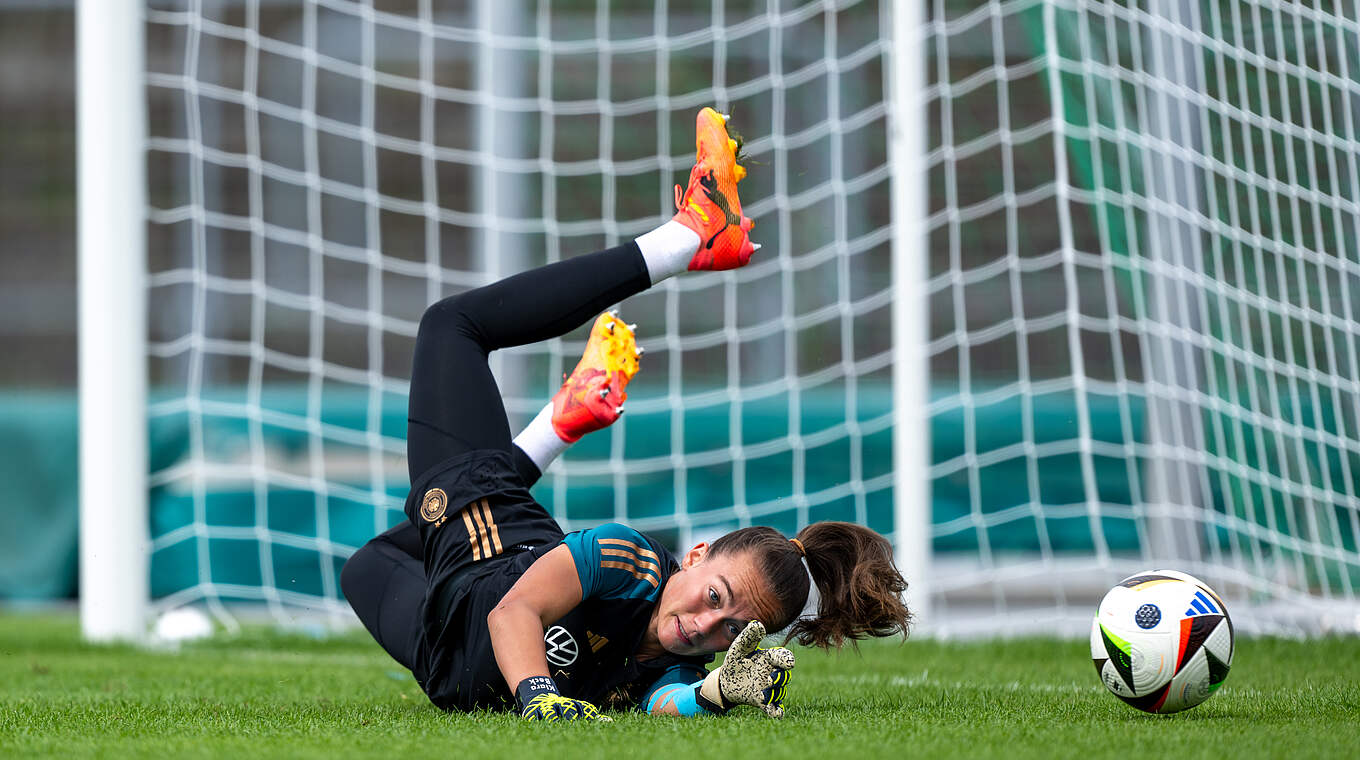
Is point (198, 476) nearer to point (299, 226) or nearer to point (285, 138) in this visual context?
point (299, 226)

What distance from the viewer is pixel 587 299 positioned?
3.40 m

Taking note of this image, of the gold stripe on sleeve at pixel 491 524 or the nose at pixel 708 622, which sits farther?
the gold stripe on sleeve at pixel 491 524

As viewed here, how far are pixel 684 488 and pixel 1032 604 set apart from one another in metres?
2.12

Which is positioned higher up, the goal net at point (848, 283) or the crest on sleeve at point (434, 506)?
the goal net at point (848, 283)

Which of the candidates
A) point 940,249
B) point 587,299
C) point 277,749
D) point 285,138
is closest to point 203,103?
point 285,138

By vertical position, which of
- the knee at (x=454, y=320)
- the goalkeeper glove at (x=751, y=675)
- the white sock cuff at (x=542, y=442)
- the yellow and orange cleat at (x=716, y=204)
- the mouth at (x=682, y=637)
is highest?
the yellow and orange cleat at (x=716, y=204)

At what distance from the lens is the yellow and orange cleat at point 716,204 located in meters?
3.51

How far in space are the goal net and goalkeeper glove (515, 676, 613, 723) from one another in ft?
8.65

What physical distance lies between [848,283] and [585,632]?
5295 mm

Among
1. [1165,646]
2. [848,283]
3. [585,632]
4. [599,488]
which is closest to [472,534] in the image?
[585,632]

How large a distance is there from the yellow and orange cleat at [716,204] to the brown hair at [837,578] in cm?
77

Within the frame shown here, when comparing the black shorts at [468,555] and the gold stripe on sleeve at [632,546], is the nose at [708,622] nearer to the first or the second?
the gold stripe on sleeve at [632,546]

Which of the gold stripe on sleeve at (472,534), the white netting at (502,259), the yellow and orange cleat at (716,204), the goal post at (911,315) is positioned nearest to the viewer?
the gold stripe on sleeve at (472,534)

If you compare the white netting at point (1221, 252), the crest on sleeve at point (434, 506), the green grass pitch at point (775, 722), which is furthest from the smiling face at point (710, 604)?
the white netting at point (1221, 252)
